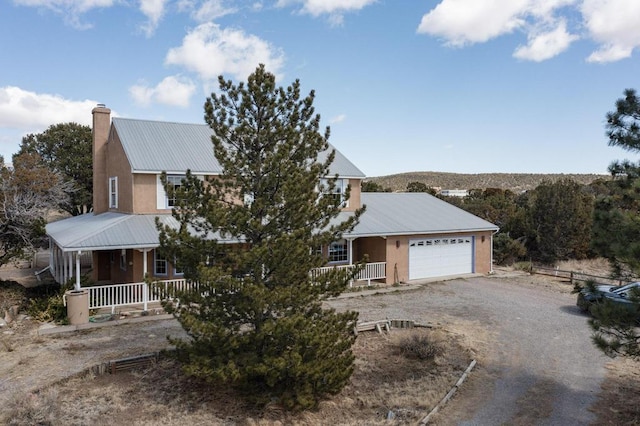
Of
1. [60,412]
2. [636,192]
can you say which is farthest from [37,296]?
[636,192]

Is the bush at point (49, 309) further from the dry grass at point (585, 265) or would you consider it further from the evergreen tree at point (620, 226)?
the dry grass at point (585, 265)

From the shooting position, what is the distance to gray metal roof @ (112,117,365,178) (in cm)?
1886

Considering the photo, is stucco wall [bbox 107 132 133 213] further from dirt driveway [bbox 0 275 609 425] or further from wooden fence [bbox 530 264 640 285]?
wooden fence [bbox 530 264 640 285]

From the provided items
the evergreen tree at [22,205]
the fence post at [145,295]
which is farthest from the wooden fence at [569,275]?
the evergreen tree at [22,205]

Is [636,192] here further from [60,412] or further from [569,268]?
[569,268]

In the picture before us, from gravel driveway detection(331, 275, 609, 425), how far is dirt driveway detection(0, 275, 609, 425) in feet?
0.07

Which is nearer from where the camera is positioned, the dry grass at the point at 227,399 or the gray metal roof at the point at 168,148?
the dry grass at the point at 227,399

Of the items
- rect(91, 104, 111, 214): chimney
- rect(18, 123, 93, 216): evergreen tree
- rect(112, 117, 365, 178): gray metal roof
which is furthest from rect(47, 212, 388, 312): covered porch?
rect(18, 123, 93, 216): evergreen tree

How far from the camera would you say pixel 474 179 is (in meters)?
87.0

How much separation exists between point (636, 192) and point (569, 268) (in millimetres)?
23355

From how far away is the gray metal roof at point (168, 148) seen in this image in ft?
61.9

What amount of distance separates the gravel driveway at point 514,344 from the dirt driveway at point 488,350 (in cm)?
2

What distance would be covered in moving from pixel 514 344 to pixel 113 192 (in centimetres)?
1815

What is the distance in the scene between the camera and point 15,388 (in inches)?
359
